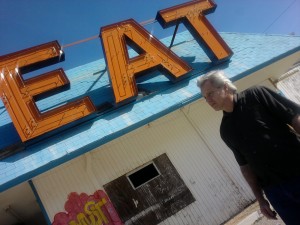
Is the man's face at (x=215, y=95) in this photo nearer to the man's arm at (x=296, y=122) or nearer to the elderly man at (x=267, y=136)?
the elderly man at (x=267, y=136)

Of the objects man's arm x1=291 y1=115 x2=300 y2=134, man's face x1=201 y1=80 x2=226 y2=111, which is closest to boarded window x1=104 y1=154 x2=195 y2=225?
man's face x1=201 y1=80 x2=226 y2=111

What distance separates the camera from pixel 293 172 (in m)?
2.84

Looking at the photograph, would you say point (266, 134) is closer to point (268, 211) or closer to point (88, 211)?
point (268, 211)

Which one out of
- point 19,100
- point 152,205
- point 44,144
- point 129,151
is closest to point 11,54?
point 19,100

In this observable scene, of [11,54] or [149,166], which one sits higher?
[11,54]

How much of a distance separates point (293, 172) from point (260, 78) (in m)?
8.96

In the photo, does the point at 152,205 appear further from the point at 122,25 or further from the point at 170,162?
the point at 122,25

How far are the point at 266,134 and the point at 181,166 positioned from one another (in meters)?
5.92

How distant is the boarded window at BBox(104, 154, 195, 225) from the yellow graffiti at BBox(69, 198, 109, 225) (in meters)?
0.41

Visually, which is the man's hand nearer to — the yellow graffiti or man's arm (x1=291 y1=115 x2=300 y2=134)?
man's arm (x1=291 y1=115 x2=300 y2=134)

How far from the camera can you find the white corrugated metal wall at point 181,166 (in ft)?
25.3

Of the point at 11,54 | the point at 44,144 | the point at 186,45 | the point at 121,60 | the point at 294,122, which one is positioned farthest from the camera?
the point at 186,45

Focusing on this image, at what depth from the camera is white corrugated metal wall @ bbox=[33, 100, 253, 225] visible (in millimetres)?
7719

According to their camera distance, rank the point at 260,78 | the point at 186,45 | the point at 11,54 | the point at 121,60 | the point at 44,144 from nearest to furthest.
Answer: the point at 44,144 → the point at 11,54 → the point at 121,60 → the point at 260,78 → the point at 186,45
